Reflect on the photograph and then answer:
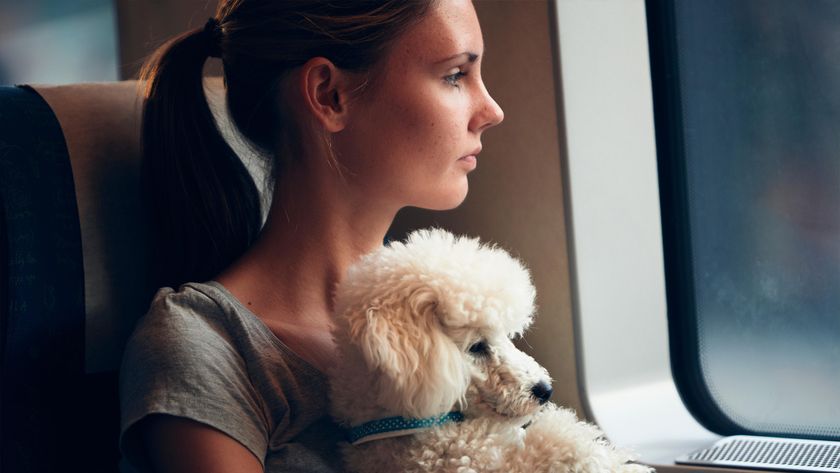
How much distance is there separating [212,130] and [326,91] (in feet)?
0.75

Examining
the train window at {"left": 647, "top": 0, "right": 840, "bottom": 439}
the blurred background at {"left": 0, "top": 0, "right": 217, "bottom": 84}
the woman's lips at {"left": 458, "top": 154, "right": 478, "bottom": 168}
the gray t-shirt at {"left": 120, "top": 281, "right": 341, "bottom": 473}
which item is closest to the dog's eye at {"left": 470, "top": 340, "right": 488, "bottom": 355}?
the gray t-shirt at {"left": 120, "top": 281, "right": 341, "bottom": 473}

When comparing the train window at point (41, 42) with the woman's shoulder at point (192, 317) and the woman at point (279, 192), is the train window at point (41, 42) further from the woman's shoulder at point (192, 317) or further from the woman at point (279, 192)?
the woman's shoulder at point (192, 317)

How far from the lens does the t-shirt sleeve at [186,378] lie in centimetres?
114

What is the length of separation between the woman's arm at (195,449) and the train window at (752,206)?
3.76ft

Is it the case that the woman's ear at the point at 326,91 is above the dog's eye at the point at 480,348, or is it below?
above

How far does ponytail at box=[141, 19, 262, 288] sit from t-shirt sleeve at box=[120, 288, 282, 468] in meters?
0.22

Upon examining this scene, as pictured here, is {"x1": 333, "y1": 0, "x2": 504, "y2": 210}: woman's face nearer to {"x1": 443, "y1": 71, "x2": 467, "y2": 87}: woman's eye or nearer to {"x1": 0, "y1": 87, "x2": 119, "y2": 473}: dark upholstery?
{"x1": 443, "y1": 71, "x2": 467, "y2": 87}: woman's eye

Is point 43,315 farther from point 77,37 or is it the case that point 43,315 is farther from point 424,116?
point 77,37

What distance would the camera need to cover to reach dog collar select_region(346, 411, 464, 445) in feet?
3.58

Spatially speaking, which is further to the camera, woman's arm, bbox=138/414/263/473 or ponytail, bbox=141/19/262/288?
ponytail, bbox=141/19/262/288

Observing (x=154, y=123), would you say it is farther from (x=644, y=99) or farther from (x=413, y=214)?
(x=644, y=99)

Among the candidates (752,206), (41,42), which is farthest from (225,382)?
(41,42)

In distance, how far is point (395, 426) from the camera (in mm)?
1097

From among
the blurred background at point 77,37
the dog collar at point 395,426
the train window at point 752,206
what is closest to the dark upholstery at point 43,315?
the dog collar at point 395,426
